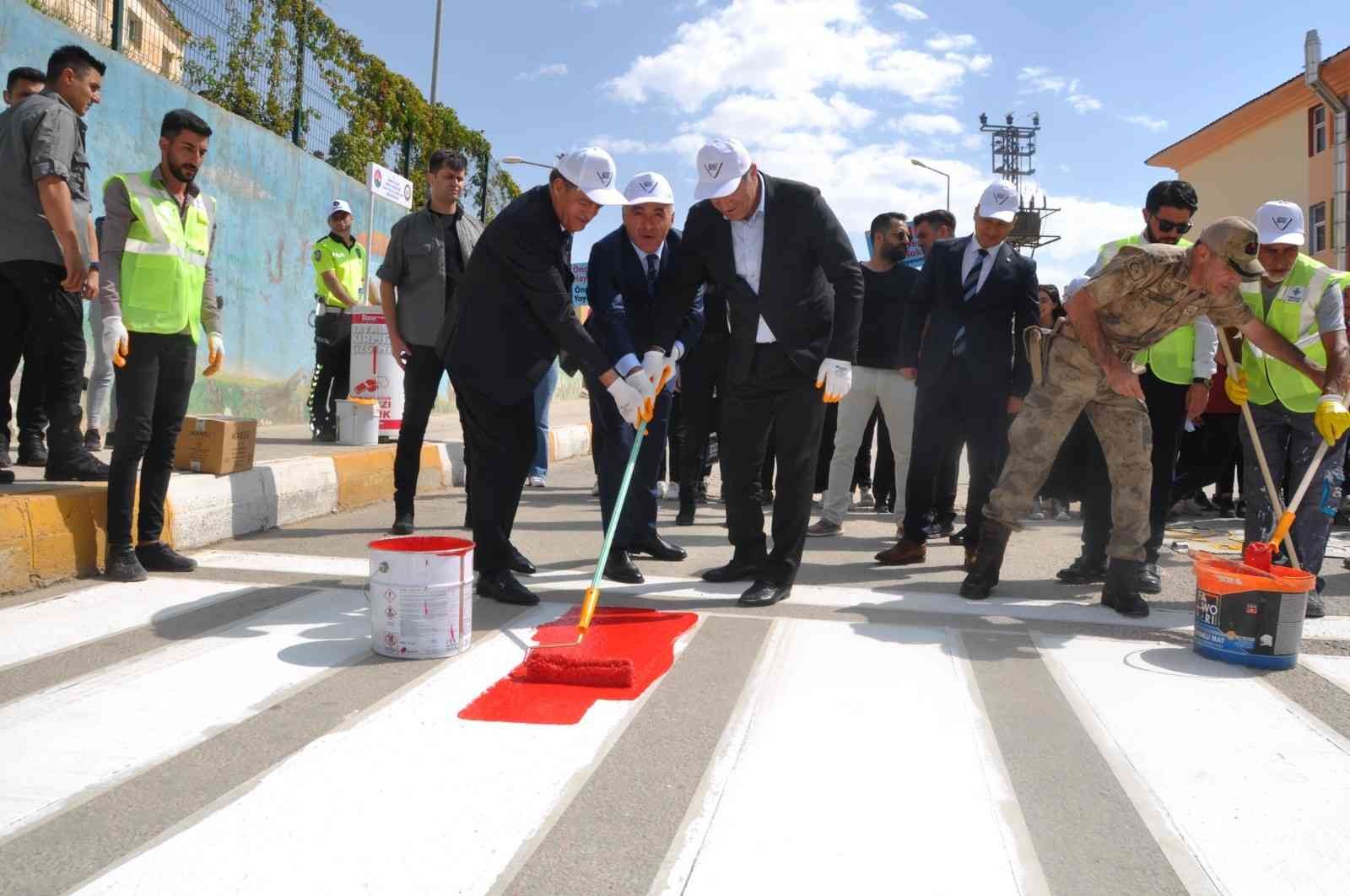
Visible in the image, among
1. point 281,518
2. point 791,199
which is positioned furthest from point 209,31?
point 791,199

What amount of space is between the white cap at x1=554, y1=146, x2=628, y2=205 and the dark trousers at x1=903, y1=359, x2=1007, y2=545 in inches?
84.4

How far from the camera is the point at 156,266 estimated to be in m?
4.34

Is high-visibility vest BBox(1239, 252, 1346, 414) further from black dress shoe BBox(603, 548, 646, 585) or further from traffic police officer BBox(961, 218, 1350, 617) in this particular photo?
black dress shoe BBox(603, 548, 646, 585)

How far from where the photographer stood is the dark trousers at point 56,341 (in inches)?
190

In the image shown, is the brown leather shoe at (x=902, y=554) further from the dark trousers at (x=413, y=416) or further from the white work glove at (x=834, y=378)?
the dark trousers at (x=413, y=416)

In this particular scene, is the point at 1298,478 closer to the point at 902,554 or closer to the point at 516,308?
the point at 902,554

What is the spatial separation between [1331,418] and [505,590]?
3396 mm

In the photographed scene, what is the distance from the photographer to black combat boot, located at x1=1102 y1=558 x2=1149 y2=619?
14.0 ft

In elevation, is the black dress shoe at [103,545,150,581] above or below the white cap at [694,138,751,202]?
below

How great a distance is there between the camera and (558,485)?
8.83 metres

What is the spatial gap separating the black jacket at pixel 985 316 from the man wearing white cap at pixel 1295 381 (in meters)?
1.00

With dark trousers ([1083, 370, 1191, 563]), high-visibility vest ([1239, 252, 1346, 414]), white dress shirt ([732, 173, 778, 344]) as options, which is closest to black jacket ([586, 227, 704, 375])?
white dress shirt ([732, 173, 778, 344])

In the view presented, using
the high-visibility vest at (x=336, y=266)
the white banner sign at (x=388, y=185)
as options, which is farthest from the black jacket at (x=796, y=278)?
the white banner sign at (x=388, y=185)

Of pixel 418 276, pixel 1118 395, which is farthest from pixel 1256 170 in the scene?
pixel 418 276
